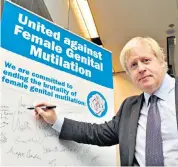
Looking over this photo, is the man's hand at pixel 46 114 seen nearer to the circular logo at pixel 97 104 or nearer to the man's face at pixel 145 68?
the circular logo at pixel 97 104

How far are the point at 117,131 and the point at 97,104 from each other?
25 centimetres

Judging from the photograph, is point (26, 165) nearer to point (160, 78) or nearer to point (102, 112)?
point (102, 112)

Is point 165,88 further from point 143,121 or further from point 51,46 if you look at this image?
point 51,46

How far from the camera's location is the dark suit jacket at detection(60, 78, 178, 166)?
1245 mm

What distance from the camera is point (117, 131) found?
142 cm

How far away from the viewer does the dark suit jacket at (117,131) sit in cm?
125

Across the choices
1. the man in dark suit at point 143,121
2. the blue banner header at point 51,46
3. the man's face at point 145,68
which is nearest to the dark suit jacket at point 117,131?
the man in dark suit at point 143,121

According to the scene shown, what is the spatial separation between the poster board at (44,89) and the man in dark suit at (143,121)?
7cm

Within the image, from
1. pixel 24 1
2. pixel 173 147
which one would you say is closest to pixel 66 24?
pixel 24 1

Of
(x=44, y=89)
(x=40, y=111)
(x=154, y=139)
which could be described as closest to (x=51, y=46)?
(x=44, y=89)

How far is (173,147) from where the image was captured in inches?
44.5

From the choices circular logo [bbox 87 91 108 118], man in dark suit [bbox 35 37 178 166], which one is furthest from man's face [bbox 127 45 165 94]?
circular logo [bbox 87 91 108 118]
